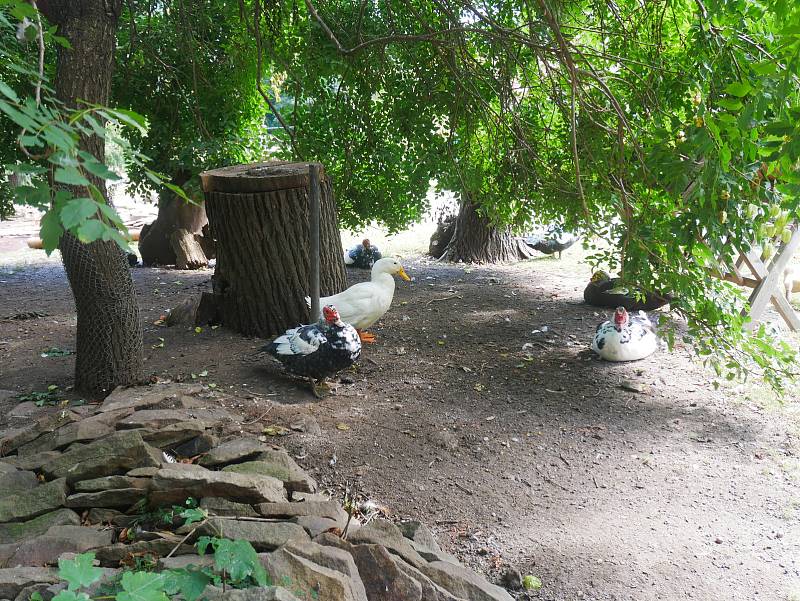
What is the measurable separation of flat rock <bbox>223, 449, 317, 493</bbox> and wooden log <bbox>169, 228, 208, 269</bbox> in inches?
247

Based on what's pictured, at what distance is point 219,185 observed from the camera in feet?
17.3

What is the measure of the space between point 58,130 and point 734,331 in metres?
3.37

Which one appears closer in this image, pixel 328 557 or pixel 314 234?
pixel 328 557

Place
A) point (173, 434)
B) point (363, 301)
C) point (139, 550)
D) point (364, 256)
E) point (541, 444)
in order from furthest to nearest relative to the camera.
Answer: point (364, 256) → point (363, 301) → point (541, 444) → point (173, 434) → point (139, 550)

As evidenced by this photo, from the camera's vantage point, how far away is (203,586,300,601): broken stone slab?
1.76 metres

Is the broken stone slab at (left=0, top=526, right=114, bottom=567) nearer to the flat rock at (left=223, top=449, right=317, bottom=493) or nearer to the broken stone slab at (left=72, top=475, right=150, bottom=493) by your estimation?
the broken stone slab at (left=72, top=475, right=150, bottom=493)

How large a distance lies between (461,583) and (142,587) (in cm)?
108

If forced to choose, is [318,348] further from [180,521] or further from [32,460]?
[180,521]

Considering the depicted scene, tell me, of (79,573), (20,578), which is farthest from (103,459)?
(79,573)

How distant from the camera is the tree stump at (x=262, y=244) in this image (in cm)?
513

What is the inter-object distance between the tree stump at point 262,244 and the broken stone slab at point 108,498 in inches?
108

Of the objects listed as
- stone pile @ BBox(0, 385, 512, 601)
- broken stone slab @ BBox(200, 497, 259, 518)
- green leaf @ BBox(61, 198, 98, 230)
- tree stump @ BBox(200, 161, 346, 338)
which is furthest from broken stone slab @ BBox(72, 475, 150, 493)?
tree stump @ BBox(200, 161, 346, 338)

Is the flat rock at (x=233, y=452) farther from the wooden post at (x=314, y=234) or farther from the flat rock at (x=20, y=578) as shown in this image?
the wooden post at (x=314, y=234)

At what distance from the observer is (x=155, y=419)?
3.21 metres
